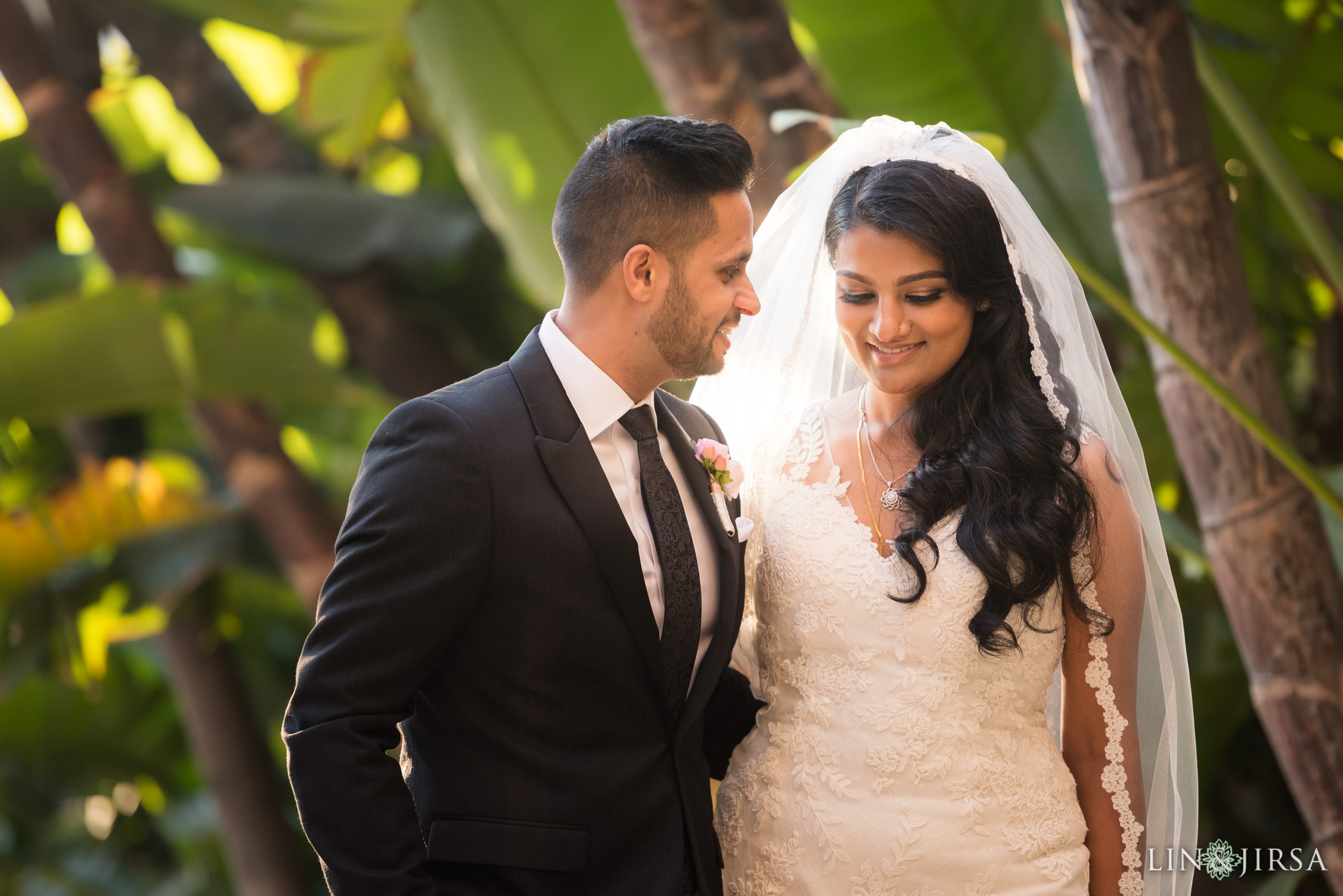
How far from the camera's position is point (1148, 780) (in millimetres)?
1847

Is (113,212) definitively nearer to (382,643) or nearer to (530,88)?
(530,88)

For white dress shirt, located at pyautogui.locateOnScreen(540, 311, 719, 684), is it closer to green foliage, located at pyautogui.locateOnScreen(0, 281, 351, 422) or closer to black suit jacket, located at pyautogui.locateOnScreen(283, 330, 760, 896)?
black suit jacket, located at pyautogui.locateOnScreen(283, 330, 760, 896)

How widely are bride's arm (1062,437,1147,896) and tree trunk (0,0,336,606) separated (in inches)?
110

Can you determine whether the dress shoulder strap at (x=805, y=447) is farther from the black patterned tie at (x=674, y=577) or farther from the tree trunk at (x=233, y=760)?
the tree trunk at (x=233, y=760)

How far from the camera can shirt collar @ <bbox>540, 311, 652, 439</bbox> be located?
5.27 ft

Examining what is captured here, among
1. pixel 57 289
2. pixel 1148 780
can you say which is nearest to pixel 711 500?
pixel 1148 780

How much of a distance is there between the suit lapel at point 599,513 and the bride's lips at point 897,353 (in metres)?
0.59

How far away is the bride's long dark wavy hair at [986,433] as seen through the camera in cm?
173

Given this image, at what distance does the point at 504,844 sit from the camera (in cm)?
143

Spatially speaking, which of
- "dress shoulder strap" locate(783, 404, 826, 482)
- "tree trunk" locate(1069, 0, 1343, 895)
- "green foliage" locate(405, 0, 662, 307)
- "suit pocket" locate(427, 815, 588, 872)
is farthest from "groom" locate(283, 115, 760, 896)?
"green foliage" locate(405, 0, 662, 307)

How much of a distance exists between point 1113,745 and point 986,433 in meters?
0.56

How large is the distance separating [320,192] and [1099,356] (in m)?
3.22

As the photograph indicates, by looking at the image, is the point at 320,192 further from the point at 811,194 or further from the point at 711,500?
the point at 711,500

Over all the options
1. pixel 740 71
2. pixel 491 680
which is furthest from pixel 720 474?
pixel 740 71
